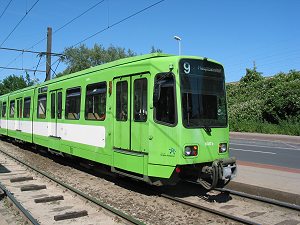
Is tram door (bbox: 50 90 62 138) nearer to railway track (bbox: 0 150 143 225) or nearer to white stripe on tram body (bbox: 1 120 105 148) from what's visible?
white stripe on tram body (bbox: 1 120 105 148)

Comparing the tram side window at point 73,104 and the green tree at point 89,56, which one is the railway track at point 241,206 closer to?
the tram side window at point 73,104

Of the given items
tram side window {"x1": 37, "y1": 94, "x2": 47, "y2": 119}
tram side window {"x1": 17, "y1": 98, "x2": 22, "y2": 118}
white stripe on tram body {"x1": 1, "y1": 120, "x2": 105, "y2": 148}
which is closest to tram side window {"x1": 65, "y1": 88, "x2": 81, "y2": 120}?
white stripe on tram body {"x1": 1, "y1": 120, "x2": 105, "y2": 148}

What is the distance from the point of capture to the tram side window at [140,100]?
28.8 ft

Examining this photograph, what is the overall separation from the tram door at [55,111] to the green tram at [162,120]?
2978mm

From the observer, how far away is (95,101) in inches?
432

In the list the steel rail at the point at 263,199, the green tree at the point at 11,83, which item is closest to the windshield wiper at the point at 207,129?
the steel rail at the point at 263,199

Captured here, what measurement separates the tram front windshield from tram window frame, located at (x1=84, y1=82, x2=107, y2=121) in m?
2.72

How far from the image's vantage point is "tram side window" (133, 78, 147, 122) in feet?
28.8

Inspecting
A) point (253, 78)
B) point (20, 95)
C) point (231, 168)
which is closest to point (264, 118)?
point (253, 78)

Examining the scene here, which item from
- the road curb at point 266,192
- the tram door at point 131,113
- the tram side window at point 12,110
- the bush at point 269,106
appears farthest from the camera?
the bush at point 269,106

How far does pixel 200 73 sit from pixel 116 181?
13.2ft

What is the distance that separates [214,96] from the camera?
9039 millimetres

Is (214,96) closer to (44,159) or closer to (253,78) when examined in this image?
(44,159)

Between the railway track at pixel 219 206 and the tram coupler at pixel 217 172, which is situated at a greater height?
the tram coupler at pixel 217 172
